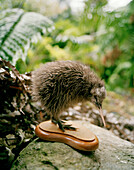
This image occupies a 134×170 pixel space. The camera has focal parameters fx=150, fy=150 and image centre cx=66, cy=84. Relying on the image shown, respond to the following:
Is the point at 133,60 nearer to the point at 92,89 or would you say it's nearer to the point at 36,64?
the point at 36,64

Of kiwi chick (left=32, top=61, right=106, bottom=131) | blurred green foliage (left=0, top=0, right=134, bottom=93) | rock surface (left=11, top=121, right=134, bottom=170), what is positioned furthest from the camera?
blurred green foliage (left=0, top=0, right=134, bottom=93)

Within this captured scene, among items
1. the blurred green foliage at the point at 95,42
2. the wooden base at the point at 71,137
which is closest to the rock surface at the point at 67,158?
the wooden base at the point at 71,137

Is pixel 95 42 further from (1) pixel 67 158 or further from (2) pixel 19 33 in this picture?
(1) pixel 67 158

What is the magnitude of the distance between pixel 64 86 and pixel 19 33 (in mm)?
934

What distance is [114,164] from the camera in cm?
112

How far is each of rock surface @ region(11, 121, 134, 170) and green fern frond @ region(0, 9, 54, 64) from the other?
86 cm

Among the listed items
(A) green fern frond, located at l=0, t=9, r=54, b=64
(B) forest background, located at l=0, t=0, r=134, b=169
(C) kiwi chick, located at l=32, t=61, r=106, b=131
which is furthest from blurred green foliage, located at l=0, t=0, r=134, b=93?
(C) kiwi chick, located at l=32, t=61, r=106, b=131

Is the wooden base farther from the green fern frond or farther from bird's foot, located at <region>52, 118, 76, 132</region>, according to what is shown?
the green fern frond

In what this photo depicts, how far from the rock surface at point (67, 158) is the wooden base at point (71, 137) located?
0.15 ft

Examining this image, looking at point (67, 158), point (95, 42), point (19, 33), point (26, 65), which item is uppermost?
point (19, 33)

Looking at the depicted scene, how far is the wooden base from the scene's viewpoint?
112 cm

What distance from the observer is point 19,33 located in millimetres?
1729

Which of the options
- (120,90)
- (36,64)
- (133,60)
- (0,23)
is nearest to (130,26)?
(133,60)

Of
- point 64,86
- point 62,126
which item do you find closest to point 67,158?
point 62,126
